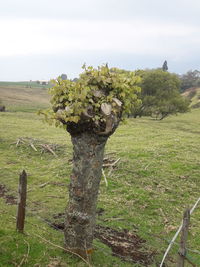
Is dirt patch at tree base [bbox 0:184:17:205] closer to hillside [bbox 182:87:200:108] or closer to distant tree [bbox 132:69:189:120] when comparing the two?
distant tree [bbox 132:69:189:120]

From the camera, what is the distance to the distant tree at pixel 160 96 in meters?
55.7

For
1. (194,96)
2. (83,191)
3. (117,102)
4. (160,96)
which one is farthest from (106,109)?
(194,96)

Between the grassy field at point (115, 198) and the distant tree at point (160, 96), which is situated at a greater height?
the distant tree at point (160, 96)

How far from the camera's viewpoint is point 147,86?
57719 millimetres

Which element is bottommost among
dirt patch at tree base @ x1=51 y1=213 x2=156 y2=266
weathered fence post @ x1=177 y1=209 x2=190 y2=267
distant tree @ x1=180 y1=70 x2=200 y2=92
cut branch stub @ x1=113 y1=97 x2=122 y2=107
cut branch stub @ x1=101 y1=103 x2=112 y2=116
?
dirt patch at tree base @ x1=51 y1=213 x2=156 y2=266

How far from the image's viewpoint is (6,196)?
12.5 metres

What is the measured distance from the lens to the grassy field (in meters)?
7.60

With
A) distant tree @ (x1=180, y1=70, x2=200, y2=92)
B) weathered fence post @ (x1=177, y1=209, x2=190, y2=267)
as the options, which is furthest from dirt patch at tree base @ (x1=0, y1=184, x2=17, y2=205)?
distant tree @ (x1=180, y1=70, x2=200, y2=92)

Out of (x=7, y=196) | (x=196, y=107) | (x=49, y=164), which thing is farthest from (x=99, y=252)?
(x=196, y=107)

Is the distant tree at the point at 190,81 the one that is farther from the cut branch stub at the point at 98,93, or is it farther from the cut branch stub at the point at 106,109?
the cut branch stub at the point at 106,109

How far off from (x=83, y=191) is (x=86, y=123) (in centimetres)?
166

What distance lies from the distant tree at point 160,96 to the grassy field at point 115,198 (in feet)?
110

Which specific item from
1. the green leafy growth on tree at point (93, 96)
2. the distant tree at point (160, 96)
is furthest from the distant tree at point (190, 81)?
the green leafy growth on tree at point (93, 96)

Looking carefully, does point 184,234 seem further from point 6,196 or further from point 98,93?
point 6,196
